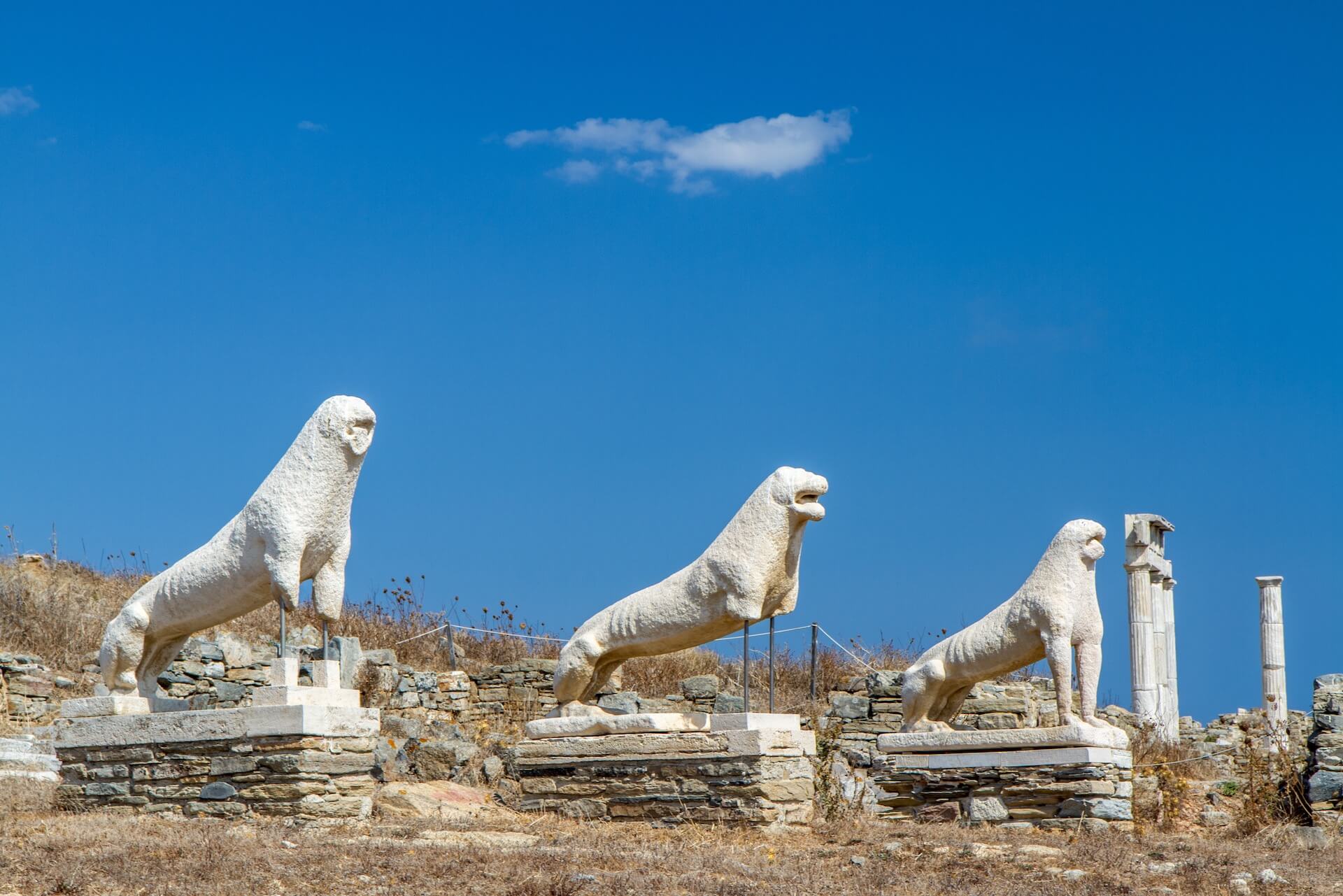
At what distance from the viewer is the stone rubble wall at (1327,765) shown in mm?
12445

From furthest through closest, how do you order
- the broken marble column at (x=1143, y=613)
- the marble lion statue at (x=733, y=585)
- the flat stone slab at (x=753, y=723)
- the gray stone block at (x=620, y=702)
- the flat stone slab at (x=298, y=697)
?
the broken marble column at (x=1143, y=613) < the gray stone block at (x=620, y=702) < the marble lion statue at (x=733, y=585) < the flat stone slab at (x=753, y=723) < the flat stone slab at (x=298, y=697)

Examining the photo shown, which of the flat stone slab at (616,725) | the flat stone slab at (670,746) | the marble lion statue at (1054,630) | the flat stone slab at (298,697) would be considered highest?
the marble lion statue at (1054,630)

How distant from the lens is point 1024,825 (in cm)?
1103

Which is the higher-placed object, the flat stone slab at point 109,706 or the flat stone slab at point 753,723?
the flat stone slab at point 109,706

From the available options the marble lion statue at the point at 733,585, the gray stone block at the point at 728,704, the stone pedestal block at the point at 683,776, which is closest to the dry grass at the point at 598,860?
the stone pedestal block at the point at 683,776

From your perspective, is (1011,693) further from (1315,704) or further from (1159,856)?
(1159,856)

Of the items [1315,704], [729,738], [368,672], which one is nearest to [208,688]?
[368,672]

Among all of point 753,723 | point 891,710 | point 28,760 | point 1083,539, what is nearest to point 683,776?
point 753,723

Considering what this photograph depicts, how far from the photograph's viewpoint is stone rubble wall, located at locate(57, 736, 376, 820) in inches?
358

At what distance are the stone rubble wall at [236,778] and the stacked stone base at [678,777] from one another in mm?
1598

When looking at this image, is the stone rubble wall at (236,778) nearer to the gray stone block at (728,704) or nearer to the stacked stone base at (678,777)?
the stacked stone base at (678,777)

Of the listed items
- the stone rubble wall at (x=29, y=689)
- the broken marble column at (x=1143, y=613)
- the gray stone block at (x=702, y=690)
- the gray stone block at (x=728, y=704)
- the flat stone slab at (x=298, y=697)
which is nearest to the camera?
the flat stone slab at (x=298, y=697)

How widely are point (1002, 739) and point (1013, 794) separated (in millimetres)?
436

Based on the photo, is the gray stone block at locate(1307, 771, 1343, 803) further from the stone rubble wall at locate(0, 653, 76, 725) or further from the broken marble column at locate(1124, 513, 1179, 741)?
the stone rubble wall at locate(0, 653, 76, 725)
